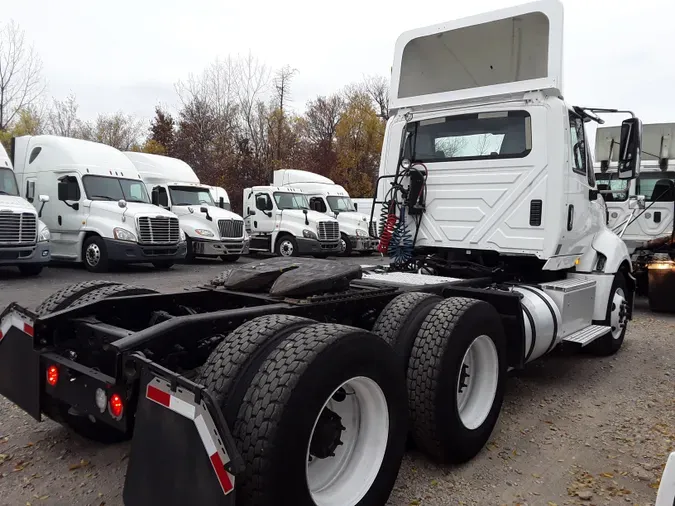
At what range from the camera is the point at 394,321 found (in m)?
3.49

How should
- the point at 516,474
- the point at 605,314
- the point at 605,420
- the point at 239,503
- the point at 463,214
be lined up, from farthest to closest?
the point at 605,314 → the point at 463,214 → the point at 605,420 → the point at 516,474 → the point at 239,503

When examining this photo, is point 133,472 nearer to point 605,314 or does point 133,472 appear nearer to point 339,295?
point 339,295

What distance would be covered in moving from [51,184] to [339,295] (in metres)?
13.0

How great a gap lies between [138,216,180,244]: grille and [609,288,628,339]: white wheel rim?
1087 cm

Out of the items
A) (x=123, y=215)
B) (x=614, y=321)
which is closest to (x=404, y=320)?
(x=614, y=321)

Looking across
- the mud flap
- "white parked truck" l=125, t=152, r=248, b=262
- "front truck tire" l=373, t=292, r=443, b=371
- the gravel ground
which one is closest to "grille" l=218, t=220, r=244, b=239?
"white parked truck" l=125, t=152, r=248, b=262

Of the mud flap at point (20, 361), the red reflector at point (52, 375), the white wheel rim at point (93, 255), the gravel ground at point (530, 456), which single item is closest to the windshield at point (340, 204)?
the white wheel rim at point (93, 255)

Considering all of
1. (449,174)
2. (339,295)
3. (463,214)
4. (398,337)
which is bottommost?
(398,337)

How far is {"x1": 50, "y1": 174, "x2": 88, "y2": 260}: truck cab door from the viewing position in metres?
13.6

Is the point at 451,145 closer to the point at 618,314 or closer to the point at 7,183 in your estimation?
the point at 618,314

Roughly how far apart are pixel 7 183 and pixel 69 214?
160 cm

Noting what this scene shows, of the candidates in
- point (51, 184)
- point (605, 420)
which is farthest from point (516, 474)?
point (51, 184)

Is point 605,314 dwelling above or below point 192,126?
below

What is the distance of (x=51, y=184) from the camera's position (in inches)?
550
